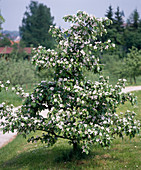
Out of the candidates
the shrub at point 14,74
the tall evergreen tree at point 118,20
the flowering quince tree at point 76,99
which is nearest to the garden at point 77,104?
the flowering quince tree at point 76,99

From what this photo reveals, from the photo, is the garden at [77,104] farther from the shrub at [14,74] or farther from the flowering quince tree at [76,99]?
the shrub at [14,74]

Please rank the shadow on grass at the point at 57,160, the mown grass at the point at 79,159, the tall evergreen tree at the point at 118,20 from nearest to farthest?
the mown grass at the point at 79,159 < the shadow on grass at the point at 57,160 < the tall evergreen tree at the point at 118,20

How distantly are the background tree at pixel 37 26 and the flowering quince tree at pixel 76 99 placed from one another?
56.5 meters

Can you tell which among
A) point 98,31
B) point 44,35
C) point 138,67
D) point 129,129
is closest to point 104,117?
point 129,129

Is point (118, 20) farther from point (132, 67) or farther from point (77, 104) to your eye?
point (77, 104)

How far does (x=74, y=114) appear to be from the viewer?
636cm

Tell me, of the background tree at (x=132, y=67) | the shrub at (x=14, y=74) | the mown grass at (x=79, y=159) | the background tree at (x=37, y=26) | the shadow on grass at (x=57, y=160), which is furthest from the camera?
the background tree at (x=37, y=26)

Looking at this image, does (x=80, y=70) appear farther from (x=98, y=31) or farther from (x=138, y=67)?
(x=138, y=67)

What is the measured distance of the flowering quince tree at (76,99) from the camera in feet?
20.5

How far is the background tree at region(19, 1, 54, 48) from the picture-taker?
216 ft

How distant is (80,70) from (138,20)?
57.5m

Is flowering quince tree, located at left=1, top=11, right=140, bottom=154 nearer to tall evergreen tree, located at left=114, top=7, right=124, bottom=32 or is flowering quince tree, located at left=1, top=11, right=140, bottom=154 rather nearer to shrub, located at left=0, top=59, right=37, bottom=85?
shrub, located at left=0, top=59, right=37, bottom=85

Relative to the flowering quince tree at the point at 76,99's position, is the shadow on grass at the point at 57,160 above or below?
below

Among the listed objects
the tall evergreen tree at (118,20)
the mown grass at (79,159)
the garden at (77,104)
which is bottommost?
the mown grass at (79,159)
